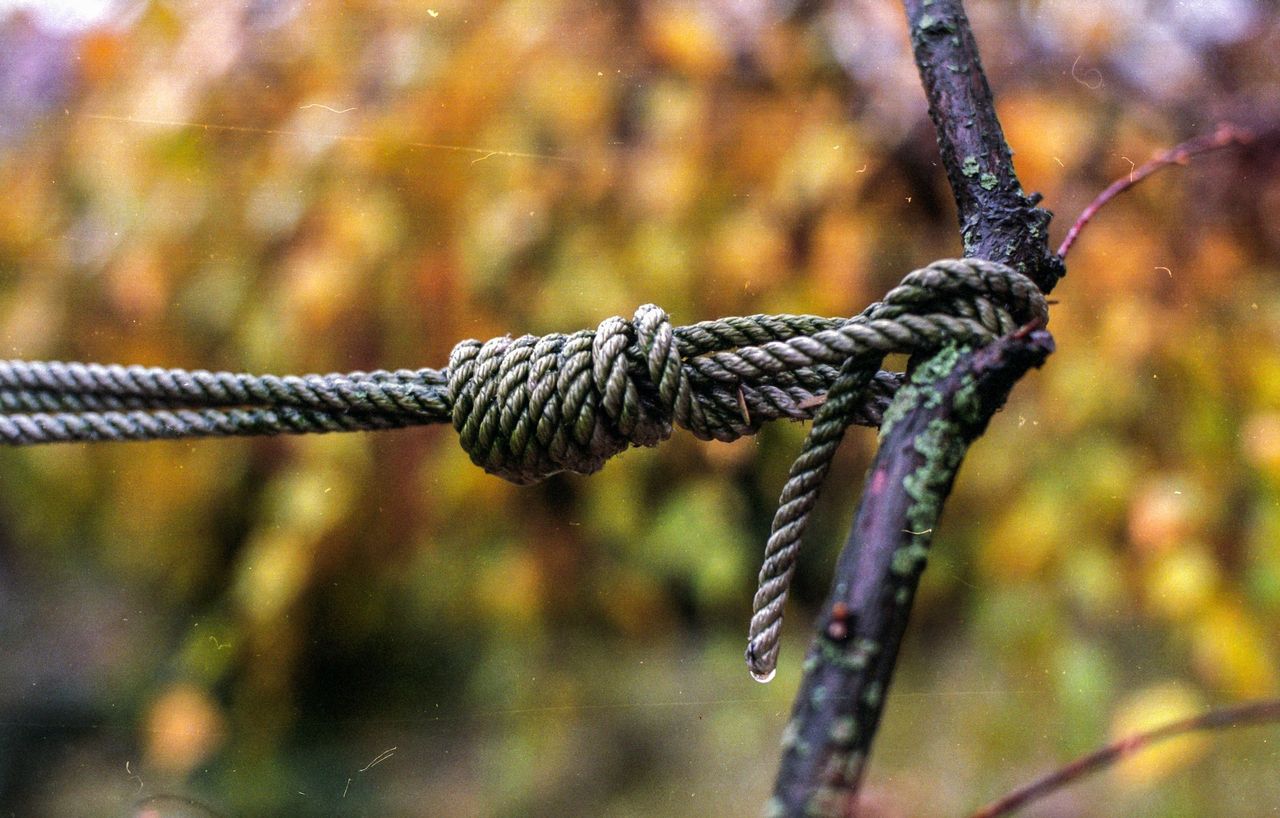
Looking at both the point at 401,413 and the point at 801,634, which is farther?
the point at 801,634

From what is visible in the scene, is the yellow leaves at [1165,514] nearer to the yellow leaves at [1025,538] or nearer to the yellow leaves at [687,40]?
the yellow leaves at [1025,538]

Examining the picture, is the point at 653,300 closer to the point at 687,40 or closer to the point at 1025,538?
the point at 687,40

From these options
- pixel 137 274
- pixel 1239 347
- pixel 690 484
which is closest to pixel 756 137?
pixel 690 484

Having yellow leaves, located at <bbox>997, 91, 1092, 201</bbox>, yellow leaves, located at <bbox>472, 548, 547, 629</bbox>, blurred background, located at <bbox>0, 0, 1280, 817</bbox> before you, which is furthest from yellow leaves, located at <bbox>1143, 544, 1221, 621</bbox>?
yellow leaves, located at <bbox>472, 548, 547, 629</bbox>

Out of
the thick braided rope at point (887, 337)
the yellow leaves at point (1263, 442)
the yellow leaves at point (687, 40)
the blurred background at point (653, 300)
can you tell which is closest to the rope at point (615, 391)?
the thick braided rope at point (887, 337)

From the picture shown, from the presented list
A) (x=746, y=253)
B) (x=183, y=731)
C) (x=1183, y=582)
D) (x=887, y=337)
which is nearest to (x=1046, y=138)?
(x=746, y=253)

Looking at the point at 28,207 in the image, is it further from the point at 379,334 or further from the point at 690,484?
the point at 690,484

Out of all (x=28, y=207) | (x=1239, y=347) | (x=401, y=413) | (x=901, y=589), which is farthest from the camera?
(x=28, y=207)
